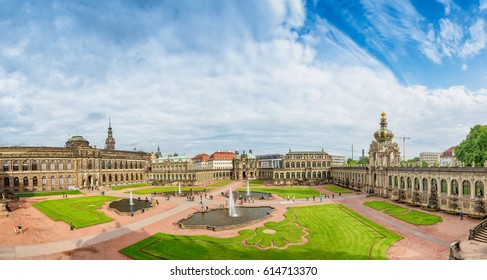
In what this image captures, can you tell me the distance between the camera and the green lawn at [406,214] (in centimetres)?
4306

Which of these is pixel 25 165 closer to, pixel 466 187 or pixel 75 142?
pixel 75 142

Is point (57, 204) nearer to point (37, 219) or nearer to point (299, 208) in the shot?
point (37, 219)

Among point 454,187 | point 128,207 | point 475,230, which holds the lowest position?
point 128,207

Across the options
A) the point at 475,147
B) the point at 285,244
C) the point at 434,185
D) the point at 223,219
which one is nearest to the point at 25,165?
the point at 223,219

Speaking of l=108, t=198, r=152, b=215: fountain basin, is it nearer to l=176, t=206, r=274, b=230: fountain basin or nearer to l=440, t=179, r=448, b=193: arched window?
l=176, t=206, r=274, b=230: fountain basin

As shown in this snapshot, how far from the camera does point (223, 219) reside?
48.6 meters

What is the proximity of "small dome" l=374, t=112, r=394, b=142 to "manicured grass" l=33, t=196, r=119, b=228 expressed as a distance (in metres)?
68.6

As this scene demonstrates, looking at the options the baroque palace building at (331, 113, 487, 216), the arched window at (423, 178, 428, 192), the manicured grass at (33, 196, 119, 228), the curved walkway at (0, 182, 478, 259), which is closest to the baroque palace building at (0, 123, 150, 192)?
the manicured grass at (33, 196, 119, 228)

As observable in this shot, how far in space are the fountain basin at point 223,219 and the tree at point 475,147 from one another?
4944 centimetres

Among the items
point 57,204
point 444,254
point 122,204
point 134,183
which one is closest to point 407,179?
point 444,254

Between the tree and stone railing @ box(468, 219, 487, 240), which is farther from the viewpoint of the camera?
the tree

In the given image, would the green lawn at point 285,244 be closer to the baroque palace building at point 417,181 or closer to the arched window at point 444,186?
the baroque palace building at point 417,181

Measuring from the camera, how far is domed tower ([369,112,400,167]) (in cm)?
7332

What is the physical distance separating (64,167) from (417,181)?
113 metres
